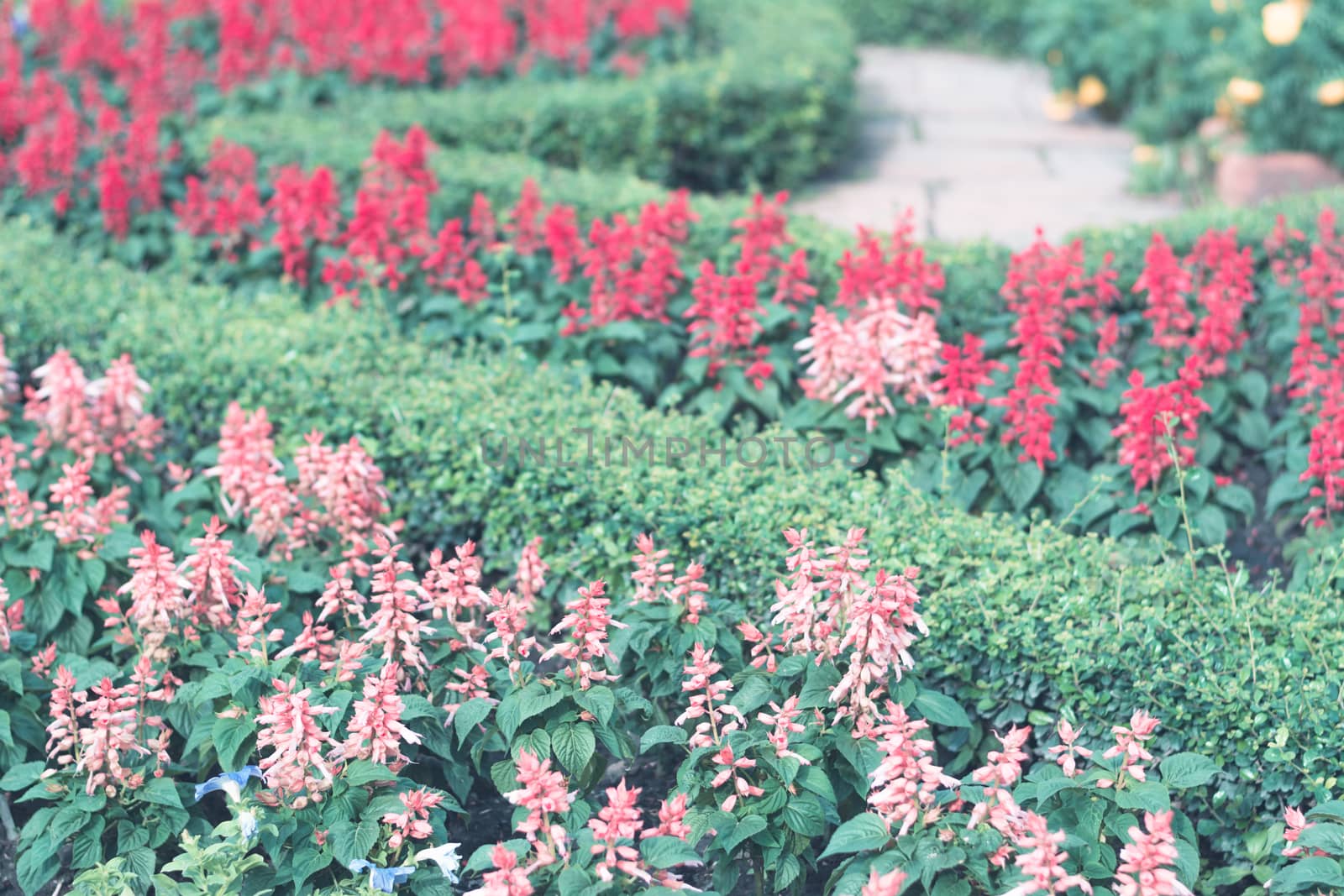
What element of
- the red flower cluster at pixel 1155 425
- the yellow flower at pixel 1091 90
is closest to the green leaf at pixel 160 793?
the red flower cluster at pixel 1155 425

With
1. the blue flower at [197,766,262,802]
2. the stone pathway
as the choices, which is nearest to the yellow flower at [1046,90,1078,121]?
the stone pathway

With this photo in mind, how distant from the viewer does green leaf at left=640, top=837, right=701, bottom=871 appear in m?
2.83

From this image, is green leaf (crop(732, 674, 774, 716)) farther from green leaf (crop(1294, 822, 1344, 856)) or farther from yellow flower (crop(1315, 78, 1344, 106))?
yellow flower (crop(1315, 78, 1344, 106))

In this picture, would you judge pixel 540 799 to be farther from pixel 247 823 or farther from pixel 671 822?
pixel 247 823

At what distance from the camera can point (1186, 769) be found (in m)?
3.09

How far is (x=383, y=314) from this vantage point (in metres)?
5.25

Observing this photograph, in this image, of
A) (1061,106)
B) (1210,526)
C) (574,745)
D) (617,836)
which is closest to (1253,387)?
(1210,526)

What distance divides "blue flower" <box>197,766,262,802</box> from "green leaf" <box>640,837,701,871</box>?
0.94m

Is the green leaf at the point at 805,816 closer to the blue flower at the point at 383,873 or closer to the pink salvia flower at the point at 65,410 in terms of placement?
the blue flower at the point at 383,873

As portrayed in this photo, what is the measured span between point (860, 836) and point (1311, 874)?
944mm

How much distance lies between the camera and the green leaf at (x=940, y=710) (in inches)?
129

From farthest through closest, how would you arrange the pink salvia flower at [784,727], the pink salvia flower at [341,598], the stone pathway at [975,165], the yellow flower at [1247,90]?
the yellow flower at [1247,90] → the stone pathway at [975,165] → the pink salvia flower at [341,598] → the pink salvia flower at [784,727]

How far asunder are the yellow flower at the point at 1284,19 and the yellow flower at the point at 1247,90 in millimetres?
317

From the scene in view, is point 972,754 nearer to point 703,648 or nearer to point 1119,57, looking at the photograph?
point 703,648
